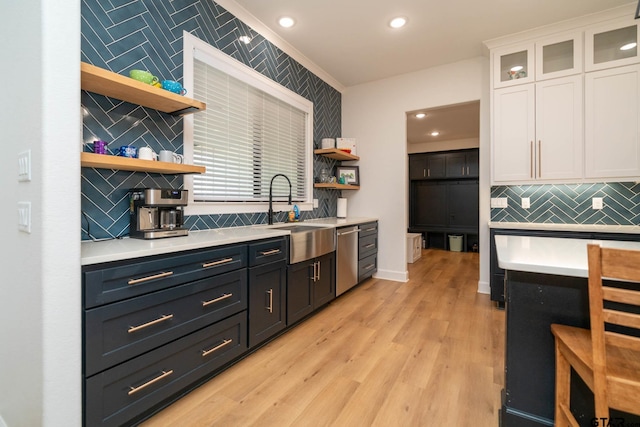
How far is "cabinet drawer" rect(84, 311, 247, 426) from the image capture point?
1.25 m

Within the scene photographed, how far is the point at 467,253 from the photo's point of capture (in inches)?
254

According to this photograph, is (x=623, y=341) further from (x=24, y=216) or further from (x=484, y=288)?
(x=484, y=288)

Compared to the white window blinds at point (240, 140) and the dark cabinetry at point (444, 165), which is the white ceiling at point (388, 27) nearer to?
the white window blinds at point (240, 140)

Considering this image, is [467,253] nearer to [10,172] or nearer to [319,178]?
[319,178]

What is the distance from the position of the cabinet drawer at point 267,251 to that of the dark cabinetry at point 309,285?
20 cm

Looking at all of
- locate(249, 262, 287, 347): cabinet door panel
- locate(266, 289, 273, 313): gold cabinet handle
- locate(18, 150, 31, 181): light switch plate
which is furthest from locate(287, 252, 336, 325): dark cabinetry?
locate(18, 150, 31, 181): light switch plate

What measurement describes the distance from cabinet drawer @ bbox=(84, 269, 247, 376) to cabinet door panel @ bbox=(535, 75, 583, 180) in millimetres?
3312

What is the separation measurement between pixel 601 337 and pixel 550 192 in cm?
307

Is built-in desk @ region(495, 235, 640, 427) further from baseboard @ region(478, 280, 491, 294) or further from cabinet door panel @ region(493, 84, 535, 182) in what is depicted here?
baseboard @ region(478, 280, 491, 294)

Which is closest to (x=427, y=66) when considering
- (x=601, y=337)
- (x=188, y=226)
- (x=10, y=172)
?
(x=188, y=226)

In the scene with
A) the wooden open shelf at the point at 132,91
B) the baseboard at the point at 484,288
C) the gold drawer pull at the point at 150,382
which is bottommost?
the baseboard at the point at 484,288

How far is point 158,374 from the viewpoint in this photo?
1464mm

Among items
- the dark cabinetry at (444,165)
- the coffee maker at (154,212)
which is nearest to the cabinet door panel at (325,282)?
the coffee maker at (154,212)

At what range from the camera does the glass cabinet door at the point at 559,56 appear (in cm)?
288
